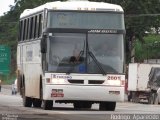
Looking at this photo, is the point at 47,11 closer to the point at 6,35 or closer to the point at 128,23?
the point at 128,23

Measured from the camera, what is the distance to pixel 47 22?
1058 inches

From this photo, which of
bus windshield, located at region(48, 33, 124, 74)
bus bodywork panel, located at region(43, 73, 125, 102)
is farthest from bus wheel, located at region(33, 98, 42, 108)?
bus windshield, located at region(48, 33, 124, 74)

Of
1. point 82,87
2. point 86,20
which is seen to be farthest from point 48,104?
point 86,20

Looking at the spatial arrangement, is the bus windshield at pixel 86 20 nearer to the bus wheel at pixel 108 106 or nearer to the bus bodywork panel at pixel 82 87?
the bus bodywork panel at pixel 82 87

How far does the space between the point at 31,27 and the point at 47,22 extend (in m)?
3.76

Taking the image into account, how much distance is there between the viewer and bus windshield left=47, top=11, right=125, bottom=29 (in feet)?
88.2

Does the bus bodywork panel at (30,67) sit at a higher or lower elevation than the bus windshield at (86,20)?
lower

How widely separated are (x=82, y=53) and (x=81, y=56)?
0.38 feet

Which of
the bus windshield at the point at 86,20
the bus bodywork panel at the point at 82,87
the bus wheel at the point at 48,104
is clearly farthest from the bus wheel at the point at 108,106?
the bus windshield at the point at 86,20

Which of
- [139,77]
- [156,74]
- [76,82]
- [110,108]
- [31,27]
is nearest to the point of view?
[76,82]

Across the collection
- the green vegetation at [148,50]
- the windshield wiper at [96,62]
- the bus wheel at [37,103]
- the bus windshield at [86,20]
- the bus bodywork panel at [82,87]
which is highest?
the bus windshield at [86,20]

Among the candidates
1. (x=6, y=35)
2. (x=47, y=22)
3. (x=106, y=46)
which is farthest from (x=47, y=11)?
(x=6, y=35)

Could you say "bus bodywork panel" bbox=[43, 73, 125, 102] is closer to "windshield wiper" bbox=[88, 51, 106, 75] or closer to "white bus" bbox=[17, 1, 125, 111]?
"white bus" bbox=[17, 1, 125, 111]

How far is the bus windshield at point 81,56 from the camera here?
86.6ft
